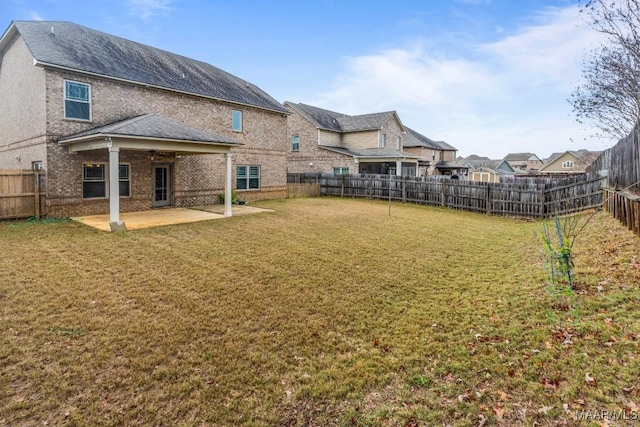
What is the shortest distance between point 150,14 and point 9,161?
1022 centimetres

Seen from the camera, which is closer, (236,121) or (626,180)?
(626,180)

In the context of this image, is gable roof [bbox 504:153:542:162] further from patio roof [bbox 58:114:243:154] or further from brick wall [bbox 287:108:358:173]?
patio roof [bbox 58:114:243:154]

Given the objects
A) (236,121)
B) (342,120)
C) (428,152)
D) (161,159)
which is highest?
(342,120)

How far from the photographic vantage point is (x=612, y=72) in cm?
1320

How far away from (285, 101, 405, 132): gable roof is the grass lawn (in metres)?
23.1

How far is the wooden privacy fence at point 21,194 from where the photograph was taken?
11.5 metres

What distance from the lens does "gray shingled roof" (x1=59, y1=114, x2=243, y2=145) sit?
10.9m

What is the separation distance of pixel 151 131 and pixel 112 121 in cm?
354

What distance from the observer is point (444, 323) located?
4.73 meters

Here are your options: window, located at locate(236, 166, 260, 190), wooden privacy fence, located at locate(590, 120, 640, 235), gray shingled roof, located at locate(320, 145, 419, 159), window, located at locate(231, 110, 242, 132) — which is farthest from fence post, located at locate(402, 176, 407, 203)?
wooden privacy fence, located at locate(590, 120, 640, 235)

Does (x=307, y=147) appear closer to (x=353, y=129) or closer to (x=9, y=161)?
(x=353, y=129)

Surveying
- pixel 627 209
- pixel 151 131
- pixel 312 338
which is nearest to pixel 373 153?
pixel 151 131

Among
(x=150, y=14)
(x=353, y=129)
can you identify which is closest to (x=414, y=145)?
(x=353, y=129)

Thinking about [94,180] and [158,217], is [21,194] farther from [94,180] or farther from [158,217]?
[158,217]
